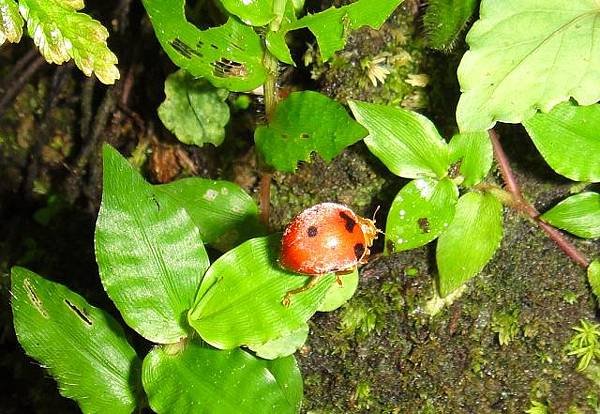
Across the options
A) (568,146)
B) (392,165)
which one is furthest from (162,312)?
(568,146)

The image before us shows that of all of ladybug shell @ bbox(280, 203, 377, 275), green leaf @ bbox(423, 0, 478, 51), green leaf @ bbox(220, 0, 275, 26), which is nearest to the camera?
ladybug shell @ bbox(280, 203, 377, 275)

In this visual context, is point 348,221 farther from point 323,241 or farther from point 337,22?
point 337,22

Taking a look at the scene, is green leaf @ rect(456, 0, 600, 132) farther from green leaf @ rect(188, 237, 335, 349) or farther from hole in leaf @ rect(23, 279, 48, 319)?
hole in leaf @ rect(23, 279, 48, 319)

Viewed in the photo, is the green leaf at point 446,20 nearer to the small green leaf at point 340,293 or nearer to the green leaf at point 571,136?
the green leaf at point 571,136

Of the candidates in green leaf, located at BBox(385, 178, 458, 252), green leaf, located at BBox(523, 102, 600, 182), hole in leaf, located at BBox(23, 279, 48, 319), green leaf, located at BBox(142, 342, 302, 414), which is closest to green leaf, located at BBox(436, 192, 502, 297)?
green leaf, located at BBox(385, 178, 458, 252)

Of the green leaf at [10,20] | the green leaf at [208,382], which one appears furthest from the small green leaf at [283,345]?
the green leaf at [10,20]

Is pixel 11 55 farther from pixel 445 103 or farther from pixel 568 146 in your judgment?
pixel 568 146
